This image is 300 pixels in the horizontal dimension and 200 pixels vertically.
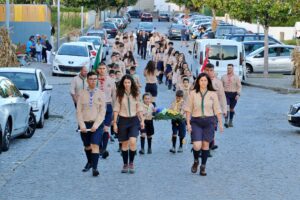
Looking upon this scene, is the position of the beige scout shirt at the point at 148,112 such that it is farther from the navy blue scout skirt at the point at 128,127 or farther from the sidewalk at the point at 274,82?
the sidewalk at the point at 274,82

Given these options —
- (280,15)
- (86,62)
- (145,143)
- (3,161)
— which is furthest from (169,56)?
→ (3,161)

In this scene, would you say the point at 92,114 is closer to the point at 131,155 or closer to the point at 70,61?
the point at 131,155

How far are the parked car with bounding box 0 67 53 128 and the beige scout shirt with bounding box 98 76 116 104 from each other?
4.24 meters

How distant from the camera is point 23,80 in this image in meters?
22.7

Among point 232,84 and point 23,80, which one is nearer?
point 232,84

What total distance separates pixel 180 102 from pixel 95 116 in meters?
3.58

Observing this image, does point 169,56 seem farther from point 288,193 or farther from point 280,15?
point 288,193

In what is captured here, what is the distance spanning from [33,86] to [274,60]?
21663 mm

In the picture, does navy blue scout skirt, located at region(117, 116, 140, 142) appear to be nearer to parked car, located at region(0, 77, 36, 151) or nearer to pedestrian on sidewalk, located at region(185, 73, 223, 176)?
pedestrian on sidewalk, located at region(185, 73, 223, 176)

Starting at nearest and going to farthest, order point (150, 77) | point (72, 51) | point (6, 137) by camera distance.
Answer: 1. point (6, 137)
2. point (150, 77)
3. point (72, 51)

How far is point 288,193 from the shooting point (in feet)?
43.5

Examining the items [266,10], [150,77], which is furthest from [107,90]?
[266,10]

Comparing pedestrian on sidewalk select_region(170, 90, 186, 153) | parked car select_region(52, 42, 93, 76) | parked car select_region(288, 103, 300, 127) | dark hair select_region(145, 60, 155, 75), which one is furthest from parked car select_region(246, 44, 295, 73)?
pedestrian on sidewalk select_region(170, 90, 186, 153)

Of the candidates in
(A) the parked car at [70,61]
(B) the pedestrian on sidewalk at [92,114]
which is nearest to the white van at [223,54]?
(A) the parked car at [70,61]
